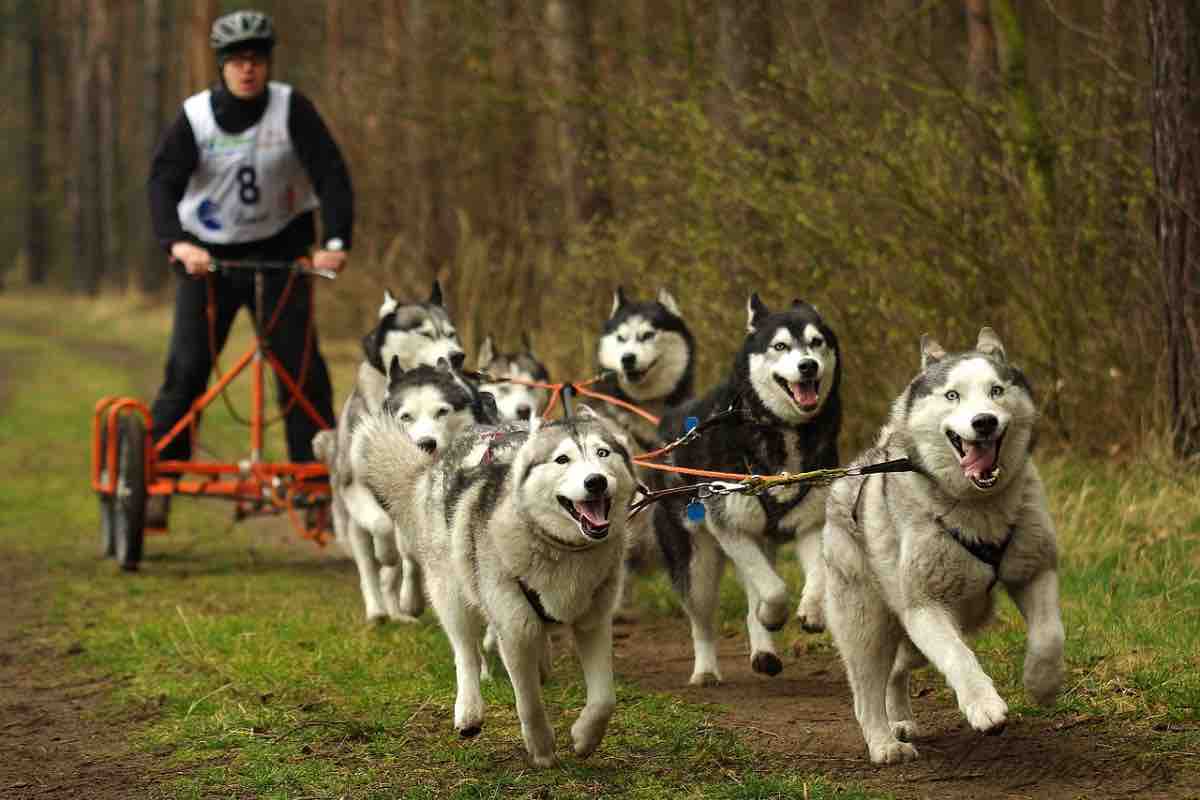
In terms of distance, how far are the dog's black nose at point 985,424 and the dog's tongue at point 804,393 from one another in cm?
166

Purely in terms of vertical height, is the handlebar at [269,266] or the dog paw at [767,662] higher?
the handlebar at [269,266]

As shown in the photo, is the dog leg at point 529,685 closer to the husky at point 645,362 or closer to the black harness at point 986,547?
the black harness at point 986,547

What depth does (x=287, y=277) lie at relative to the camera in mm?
8984

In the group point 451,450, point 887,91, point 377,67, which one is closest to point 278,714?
point 451,450

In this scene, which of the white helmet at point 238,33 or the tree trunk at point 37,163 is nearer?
the white helmet at point 238,33

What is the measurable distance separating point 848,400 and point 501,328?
583 cm

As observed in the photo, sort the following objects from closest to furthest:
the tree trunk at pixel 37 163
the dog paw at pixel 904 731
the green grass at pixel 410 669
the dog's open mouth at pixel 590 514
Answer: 1. the dog's open mouth at pixel 590 514
2. the green grass at pixel 410 669
3. the dog paw at pixel 904 731
4. the tree trunk at pixel 37 163

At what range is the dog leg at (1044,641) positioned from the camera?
170 inches

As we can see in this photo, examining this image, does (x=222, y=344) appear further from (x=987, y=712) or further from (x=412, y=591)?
(x=987, y=712)

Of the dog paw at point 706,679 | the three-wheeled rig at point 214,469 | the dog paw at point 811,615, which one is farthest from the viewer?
the three-wheeled rig at point 214,469

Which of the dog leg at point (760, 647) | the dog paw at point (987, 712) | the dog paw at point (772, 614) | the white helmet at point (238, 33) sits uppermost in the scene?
the white helmet at point (238, 33)

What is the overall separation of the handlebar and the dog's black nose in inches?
176

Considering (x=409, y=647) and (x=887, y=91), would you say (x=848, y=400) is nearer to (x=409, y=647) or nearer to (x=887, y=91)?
(x=887, y=91)

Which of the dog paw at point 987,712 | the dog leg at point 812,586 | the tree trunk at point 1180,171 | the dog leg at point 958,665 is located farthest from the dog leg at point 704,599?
the tree trunk at point 1180,171
